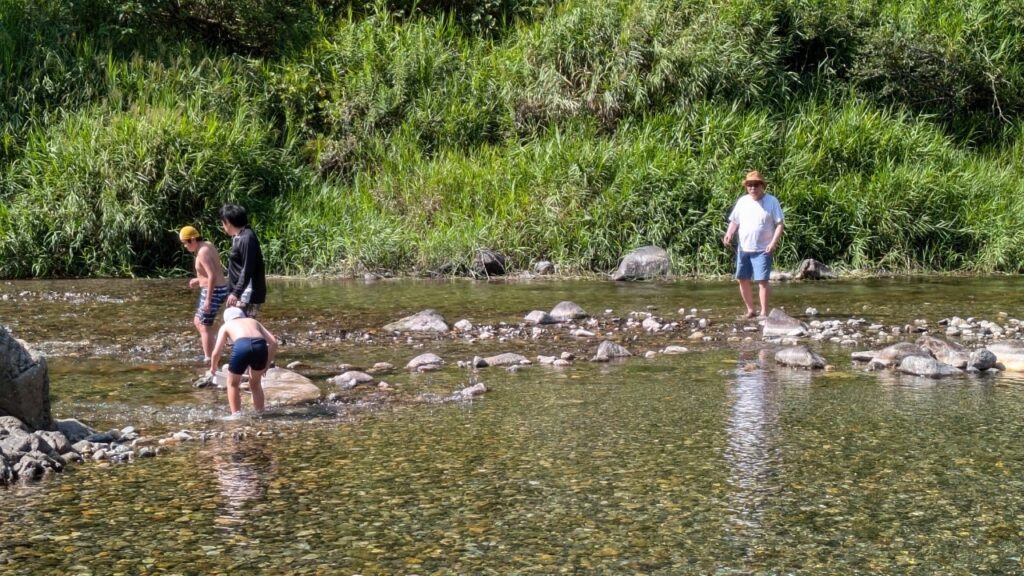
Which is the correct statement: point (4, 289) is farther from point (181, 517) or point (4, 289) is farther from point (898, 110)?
point (898, 110)

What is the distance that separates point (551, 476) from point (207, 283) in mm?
4874

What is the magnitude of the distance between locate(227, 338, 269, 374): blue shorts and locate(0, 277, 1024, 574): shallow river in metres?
0.38

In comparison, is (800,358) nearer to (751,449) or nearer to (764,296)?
(764,296)

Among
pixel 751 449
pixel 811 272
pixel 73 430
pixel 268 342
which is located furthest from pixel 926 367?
pixel 811 272

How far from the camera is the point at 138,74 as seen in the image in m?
20.9

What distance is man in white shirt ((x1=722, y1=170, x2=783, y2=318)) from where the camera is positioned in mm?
12234

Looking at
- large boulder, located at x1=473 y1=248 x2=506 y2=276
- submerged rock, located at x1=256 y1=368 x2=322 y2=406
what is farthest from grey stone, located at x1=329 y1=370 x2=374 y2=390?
large boulder, located at x1=473 y1=248 x2=506 y2=276

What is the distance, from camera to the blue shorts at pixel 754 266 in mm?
12227

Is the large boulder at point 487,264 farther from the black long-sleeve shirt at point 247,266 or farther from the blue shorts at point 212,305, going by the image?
the black long-sleeve shirt at point 247,266

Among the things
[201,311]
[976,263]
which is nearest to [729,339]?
[201,311]

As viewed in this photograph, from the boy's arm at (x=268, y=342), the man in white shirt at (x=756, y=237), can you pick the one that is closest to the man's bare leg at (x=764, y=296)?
the man in white shirt at (x=756, y=237)

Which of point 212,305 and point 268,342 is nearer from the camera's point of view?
point 268,342

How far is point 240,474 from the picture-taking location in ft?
19.7

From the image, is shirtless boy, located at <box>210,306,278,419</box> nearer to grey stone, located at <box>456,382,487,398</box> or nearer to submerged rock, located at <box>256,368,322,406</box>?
submerged rock, located at <box>256,368,322,406</box>
